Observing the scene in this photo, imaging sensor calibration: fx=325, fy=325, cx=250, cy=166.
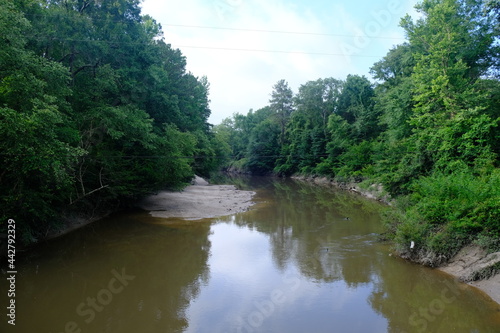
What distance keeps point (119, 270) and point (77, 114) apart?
778 centimetres

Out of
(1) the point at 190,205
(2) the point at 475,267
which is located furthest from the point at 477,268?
(1) the point at 190,205

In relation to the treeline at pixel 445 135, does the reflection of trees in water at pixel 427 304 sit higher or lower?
lower

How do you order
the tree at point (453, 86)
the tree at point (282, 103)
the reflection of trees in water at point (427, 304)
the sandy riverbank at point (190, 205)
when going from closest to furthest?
1. the reflection of trees in water at point (427, 304)
2. the tree at point (453, 86)
3. the sandy riverbank at point (190, 205)
4. the tree at point (282, 103)

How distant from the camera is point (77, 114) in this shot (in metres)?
14.7

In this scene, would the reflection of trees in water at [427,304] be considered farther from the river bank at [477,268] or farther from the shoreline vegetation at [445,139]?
the shoreline vegetation at [445,139]

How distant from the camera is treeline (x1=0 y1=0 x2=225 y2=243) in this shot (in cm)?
936

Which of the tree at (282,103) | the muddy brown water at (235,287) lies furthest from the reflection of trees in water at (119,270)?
the tree at (282,103)

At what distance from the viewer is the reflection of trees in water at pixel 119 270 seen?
24.9ft

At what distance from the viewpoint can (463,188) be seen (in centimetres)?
1009

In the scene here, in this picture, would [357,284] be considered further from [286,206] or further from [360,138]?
[360,138]

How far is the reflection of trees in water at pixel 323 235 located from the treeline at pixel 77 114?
6.66m

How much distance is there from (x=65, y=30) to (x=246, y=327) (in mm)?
14914

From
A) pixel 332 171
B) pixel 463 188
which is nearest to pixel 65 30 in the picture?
pixel 463 188

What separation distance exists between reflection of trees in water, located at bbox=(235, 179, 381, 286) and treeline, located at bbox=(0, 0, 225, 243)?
666cm
